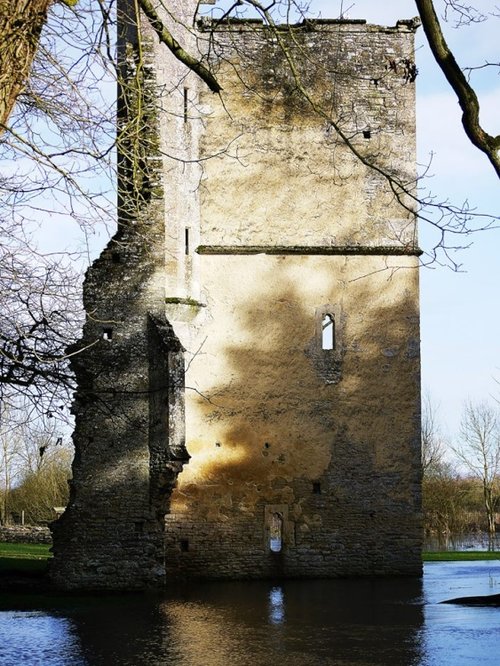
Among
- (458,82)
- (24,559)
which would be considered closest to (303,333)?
(24,559)

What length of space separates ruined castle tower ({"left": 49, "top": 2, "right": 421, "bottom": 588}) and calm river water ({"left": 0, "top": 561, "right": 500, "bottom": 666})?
2330 millimetres

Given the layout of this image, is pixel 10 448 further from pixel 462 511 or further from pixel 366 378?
pixel 366 378

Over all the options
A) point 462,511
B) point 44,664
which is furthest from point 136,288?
point 462,511

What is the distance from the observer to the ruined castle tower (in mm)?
20938

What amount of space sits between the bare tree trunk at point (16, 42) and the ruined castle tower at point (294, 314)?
13.3m

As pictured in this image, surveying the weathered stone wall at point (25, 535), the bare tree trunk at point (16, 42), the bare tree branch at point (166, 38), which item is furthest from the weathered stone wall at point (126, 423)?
the weathered stone wall at point (25, 535)

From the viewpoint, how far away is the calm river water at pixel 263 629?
1083 cm

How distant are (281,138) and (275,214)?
157cm

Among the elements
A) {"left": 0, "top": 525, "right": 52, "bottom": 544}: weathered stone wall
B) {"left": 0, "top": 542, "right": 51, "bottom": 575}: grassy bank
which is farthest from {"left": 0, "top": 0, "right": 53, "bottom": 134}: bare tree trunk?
{"left": 0, "top": 525, "right": 52, "bottom": 544}: weathered stone wall

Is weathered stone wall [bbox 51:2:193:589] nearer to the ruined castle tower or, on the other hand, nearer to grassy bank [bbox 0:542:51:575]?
grassy bank [bbox 0:542:51:575]

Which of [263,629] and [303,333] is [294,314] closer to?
[303,333]

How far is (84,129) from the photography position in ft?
23.2

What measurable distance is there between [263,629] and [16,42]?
29.3 ft

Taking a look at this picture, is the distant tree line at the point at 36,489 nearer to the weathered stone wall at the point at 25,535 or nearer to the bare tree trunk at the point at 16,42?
the weathered stone wall at the point at 25,535
